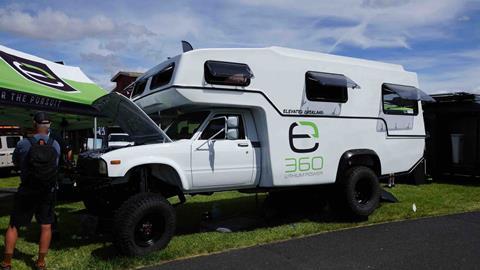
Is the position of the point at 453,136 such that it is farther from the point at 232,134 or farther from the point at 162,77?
the point at 162,77

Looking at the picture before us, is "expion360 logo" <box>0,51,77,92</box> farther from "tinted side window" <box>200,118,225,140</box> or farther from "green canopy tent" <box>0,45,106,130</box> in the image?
"tinted side window" <box>200,118,225,140</box>

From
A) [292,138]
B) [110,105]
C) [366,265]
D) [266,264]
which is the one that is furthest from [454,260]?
[110,105]

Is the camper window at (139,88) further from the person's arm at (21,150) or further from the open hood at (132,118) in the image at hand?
the person's arm at (21,150)

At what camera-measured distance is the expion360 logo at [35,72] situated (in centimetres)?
958

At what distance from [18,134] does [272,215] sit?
1461 centimetres

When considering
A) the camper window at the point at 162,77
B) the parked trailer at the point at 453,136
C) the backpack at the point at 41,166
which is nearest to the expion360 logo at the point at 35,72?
the camper window at the point at 162,77

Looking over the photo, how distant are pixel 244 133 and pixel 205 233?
1623mm

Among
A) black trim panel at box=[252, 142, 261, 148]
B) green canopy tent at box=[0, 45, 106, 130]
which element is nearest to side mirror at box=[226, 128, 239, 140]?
black trim panel at box=[252, 142, 261, 148]

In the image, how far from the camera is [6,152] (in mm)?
18594

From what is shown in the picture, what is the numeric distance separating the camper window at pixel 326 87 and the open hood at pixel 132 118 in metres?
2.58

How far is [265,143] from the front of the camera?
24.6ft

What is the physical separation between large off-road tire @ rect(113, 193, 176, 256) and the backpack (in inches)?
38.4

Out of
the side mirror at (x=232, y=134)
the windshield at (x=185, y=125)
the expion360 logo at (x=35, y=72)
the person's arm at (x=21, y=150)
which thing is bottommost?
the person's arm at (x=21, y=150)

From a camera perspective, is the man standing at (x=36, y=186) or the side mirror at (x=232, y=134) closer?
the man standing at (x=36, y=186)
